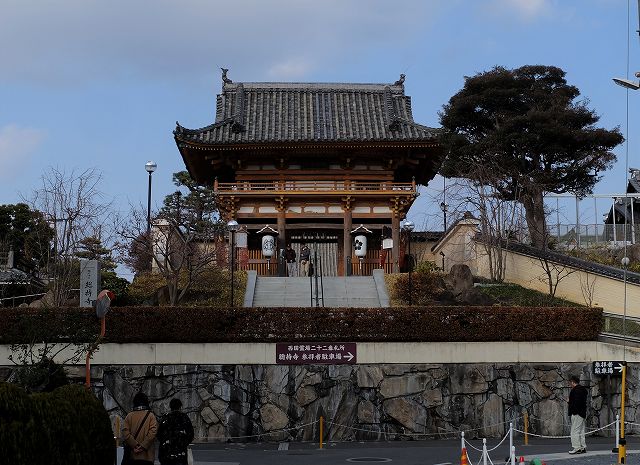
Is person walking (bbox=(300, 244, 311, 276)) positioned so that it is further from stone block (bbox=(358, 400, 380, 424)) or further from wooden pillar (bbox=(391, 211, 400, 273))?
stone block (bbox=(358, 400, 380, 424))

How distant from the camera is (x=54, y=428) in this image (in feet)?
41.8

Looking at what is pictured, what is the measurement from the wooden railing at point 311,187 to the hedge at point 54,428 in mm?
26524

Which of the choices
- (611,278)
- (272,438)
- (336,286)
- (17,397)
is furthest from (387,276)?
(17,397)

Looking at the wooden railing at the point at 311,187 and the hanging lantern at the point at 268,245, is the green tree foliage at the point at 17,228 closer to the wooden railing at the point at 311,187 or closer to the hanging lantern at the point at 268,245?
the wooden railing at the point at 311,187

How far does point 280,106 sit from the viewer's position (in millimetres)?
44438

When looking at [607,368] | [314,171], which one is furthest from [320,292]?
[607,368]

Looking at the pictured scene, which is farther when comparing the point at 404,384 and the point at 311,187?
the point at 311,187

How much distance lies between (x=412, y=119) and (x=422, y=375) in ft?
64.2

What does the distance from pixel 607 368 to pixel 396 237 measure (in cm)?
1508

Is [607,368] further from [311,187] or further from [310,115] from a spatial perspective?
[310,115]

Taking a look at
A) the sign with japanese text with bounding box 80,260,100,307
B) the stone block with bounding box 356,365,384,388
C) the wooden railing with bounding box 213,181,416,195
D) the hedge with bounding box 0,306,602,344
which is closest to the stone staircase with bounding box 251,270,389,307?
the wooden railing with bounding box 213,181,416,195

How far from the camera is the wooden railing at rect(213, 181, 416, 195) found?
40594mm

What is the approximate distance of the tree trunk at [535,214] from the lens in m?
42.9

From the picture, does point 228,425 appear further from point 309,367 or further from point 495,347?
point 495,347
